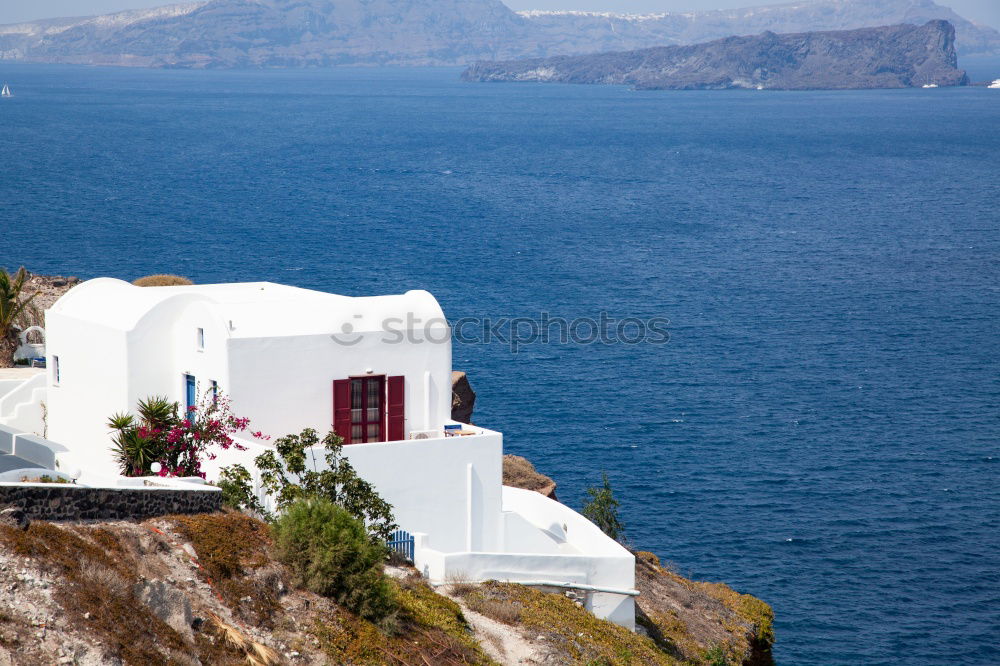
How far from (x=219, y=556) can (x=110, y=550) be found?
2.50 metres

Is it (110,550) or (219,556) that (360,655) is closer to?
(219,556)

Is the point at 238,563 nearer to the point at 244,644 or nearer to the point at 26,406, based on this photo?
the point at 244,644

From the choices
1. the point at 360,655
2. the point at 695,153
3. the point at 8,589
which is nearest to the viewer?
the point at 8,589

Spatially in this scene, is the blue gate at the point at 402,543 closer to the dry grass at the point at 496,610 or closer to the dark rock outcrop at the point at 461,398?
the dry grass at the point at 496,610

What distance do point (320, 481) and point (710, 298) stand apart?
217 feet

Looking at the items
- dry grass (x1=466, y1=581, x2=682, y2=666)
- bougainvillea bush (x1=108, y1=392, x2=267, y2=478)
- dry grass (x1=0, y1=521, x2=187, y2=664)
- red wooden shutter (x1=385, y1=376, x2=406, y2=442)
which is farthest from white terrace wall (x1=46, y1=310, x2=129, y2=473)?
dry grass (x1=0, y1=521, x2=187, y2=664)

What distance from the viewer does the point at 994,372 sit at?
70.8 m

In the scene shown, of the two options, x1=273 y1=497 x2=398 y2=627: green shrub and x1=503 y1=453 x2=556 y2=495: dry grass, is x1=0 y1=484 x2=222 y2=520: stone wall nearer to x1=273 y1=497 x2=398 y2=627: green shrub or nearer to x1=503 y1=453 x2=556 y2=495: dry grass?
x1=273 y1=497 x2=398 y2=627: green shrub

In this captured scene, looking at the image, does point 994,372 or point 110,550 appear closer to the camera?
point 110,550

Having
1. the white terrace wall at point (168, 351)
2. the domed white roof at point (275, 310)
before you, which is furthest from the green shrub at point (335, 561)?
the white terrace wall at point (168, 351)

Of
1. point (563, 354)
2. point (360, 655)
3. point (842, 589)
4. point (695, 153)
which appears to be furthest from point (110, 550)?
point (695, 153)

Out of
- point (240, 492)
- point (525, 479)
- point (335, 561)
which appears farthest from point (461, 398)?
point (335, 561)

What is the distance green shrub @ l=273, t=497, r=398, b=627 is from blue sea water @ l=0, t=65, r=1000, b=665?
2042 centimetres

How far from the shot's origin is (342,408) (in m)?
31.2
